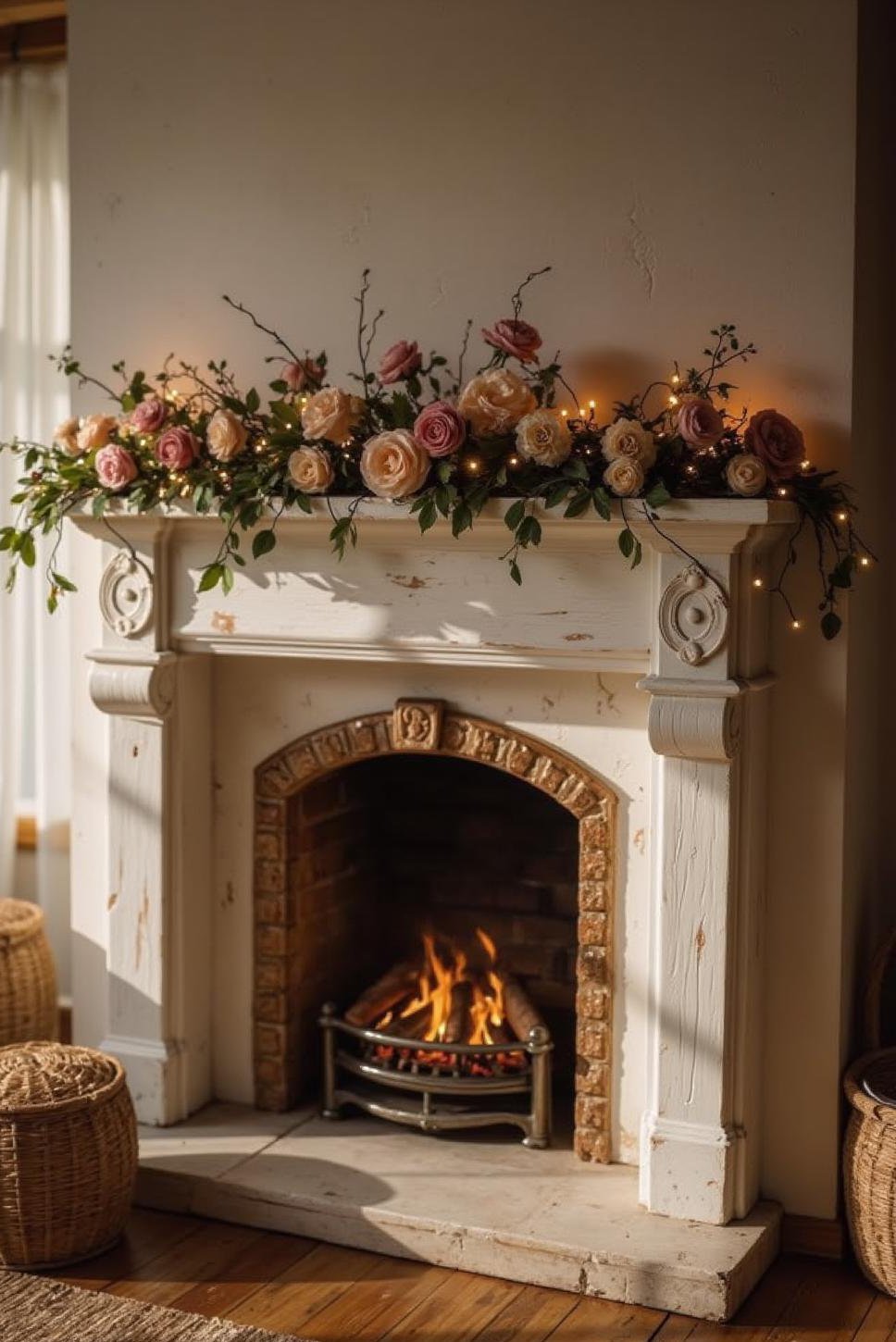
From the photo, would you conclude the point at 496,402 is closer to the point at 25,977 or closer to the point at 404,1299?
the point at 404,1299

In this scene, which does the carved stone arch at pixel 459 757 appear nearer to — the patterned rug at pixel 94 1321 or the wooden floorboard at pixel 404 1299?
the wooden floorboard at pixel 404 1299

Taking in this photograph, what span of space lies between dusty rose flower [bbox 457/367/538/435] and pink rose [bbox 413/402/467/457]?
0.16 ft

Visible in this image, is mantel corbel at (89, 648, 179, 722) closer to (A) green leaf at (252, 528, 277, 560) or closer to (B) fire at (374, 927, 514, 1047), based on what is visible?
(A) green leaf at (252, 528, 277, 560)

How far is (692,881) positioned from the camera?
3225 millimetres

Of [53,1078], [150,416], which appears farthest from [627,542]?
[53,1078]

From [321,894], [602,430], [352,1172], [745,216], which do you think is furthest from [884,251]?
[352,1172]

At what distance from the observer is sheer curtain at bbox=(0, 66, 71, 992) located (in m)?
4.55

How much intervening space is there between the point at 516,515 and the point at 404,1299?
1516mm

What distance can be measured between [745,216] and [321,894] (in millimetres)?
1860

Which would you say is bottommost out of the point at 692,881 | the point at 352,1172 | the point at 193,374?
the point at 352,1172

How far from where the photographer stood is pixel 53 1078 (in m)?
3.29

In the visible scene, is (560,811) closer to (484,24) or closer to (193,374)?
(193,374)

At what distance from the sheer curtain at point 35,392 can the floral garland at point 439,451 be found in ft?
3.28

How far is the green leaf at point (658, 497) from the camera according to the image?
3.02 m
